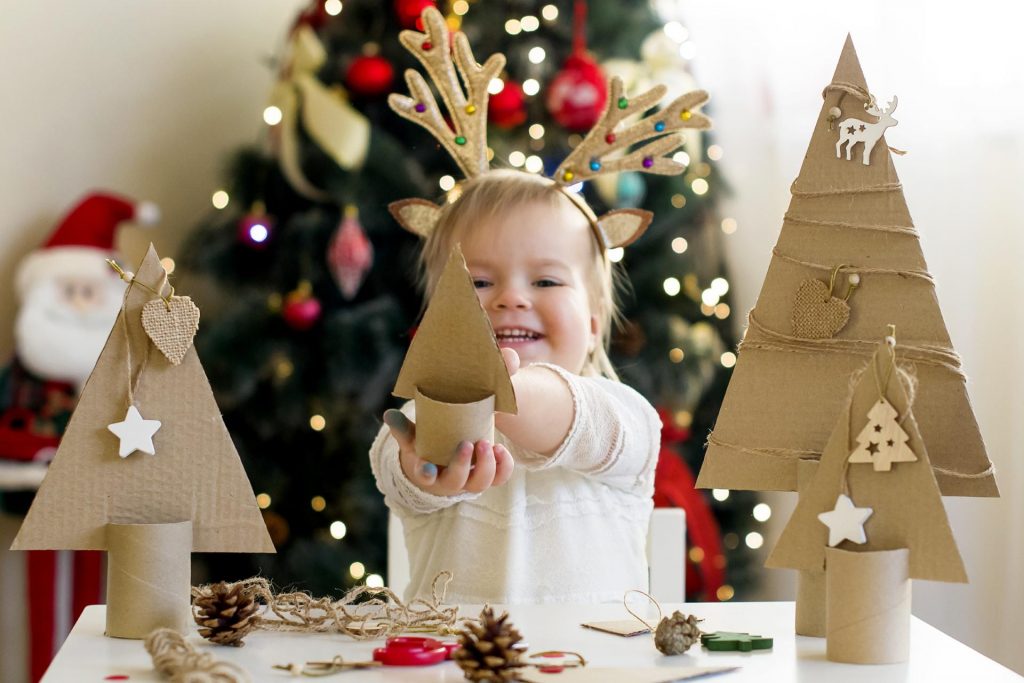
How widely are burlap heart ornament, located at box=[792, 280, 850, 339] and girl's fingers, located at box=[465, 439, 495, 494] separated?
0.92 ft

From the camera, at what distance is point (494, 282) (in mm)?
1323

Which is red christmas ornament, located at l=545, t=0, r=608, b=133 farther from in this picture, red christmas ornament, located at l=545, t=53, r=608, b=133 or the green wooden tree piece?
the green wooden tree piece

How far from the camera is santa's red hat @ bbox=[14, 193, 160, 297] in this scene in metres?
2.16

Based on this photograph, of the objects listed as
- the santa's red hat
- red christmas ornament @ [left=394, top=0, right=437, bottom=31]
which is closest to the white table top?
the santa's red hat

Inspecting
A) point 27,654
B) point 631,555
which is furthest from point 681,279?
point 27,654

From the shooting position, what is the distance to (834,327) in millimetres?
933

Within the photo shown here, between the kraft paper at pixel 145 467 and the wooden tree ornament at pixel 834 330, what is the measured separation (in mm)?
388

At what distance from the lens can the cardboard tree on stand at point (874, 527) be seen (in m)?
0.80

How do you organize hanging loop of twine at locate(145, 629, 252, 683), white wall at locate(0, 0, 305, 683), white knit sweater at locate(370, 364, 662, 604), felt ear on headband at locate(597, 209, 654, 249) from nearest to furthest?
hanging loop of twine at locate(145, 629, 252, 683)
white knit sweater at locate(370, 364, 662, 604)
felt ear on headband at locate(597, 209, 654, 249)
white wall at locate(0, 0, 305, 683)

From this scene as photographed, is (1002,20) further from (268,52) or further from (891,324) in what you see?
(268,52)

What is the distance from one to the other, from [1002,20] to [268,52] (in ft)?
4.97

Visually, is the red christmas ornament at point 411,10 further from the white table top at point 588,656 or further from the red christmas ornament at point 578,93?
the white table top at point 588,656

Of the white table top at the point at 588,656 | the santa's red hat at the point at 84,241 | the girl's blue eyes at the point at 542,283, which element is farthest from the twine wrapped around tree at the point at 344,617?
the santa's red hat at the point at 84,241

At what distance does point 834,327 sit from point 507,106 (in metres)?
1.24
